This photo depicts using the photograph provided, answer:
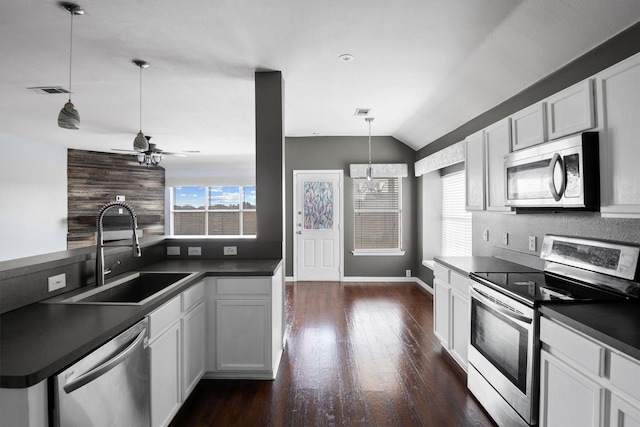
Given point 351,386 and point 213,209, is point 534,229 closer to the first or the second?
point 351,386

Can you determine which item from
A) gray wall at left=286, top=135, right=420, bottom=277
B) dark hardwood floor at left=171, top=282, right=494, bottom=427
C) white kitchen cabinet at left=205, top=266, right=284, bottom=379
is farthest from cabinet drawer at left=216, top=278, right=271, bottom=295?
gray wall at left=286, top=135, right=420, bottom=277

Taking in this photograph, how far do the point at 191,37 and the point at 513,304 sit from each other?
2.79 m

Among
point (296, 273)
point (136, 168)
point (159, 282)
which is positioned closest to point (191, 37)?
point (159, 282)

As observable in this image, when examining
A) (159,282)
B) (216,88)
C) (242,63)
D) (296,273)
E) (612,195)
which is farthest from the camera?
Result: (296,273)

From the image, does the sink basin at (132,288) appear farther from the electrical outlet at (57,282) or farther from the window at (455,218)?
the window at (455,218)

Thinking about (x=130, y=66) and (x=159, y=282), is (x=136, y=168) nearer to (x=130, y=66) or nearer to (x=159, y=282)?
(x=130, y=66)

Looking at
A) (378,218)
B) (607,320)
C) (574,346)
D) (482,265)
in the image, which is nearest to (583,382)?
(574,346)

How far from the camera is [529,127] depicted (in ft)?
7.50

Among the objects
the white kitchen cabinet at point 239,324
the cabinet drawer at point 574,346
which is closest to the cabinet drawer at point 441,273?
the cabinet drawer at point 574,346

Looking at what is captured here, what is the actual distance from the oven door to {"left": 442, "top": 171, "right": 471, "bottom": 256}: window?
2.19 m

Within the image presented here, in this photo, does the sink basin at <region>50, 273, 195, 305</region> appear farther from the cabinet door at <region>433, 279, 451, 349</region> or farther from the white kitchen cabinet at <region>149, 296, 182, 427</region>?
the cabinet door at <region>433, 279, 451, 349</region>

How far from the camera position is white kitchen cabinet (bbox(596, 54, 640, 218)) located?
1528 mm

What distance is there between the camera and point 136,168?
7.43m

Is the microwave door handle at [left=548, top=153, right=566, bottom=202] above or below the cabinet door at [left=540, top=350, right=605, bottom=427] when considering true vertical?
above
